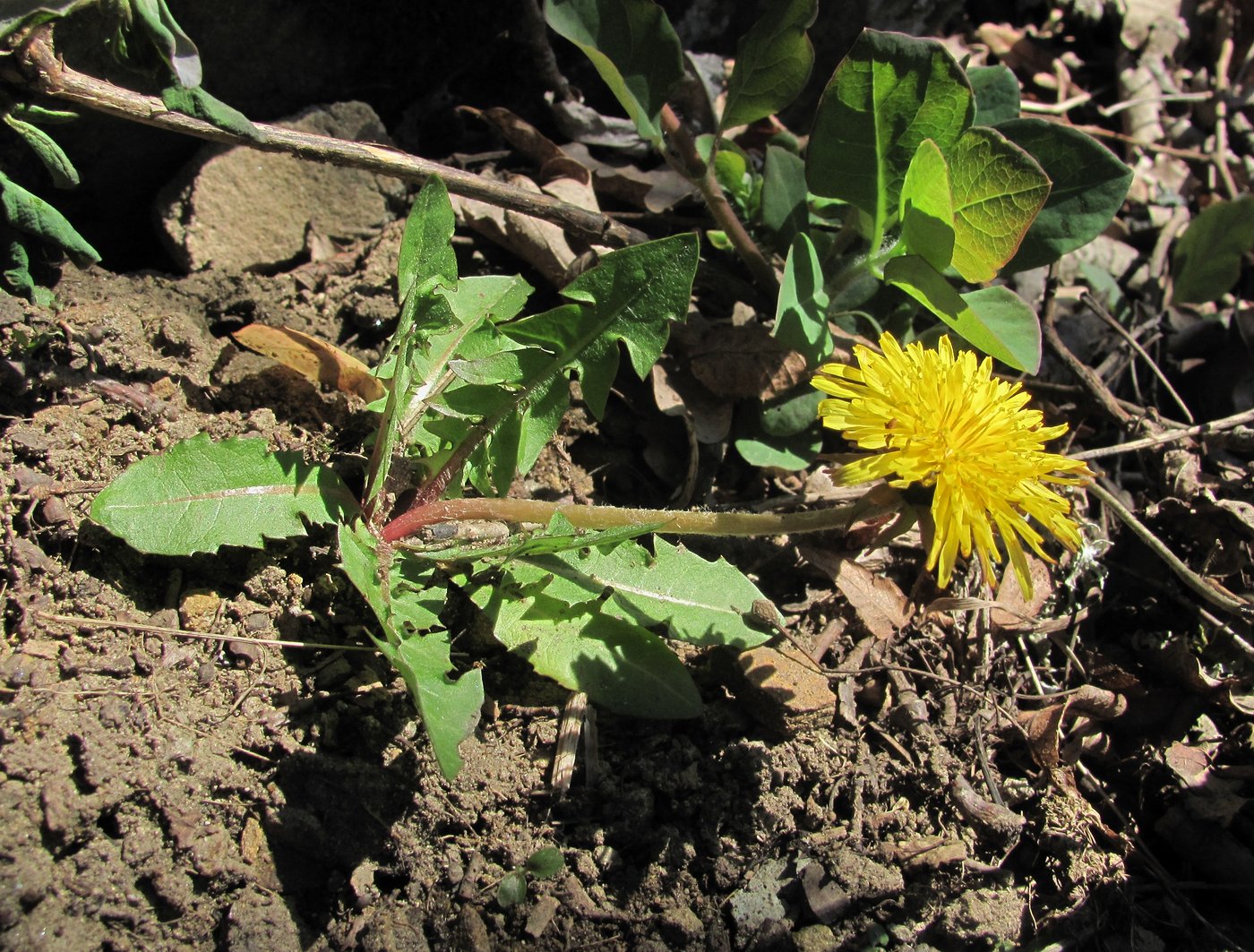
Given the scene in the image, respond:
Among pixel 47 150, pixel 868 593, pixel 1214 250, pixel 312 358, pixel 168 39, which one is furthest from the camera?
pixel 1214 250

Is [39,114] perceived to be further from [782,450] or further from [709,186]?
[782,450]

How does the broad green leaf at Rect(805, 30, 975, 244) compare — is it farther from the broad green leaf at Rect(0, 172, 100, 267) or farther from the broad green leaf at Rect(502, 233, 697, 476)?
the broad green leaf at Rect(0, 172, 100, 267)

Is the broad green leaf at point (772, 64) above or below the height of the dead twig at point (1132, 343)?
above

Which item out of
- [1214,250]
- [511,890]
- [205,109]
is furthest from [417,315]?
[1214,250]

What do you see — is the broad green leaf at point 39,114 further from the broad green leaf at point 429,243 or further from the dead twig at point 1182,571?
the dead twig at point 1182,571

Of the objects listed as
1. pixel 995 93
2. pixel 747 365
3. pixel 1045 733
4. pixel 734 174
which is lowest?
pixel 1045 733

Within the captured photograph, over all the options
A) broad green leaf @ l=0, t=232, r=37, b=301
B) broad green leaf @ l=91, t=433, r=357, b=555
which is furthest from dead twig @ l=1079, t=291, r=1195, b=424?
broad green leaf @ l=0, t=232, r=37, b=301

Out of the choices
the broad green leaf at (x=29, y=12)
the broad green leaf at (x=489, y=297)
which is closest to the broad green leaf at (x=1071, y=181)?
the broad green leaf at (x=489, y=297)
